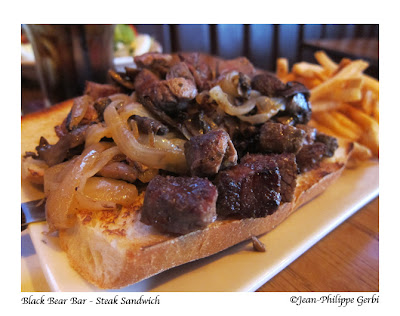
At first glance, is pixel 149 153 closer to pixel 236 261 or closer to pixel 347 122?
pixel 236 261

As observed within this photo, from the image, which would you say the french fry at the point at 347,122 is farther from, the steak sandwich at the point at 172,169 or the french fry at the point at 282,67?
the french fry at the point at 282,67

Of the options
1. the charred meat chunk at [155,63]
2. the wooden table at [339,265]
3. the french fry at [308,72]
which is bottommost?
the wooden table at [339,265]

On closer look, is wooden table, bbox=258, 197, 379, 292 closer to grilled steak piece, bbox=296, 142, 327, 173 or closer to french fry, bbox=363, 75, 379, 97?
grilled steak piece, bbox=296, 142, 327, 173

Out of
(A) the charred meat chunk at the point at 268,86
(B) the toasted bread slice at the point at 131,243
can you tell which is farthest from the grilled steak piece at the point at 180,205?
(A) the charred meat chunk at the point at 268,86

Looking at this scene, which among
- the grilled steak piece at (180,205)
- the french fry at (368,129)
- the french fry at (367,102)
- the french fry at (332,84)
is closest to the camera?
the grilled steak piece at (180,205)

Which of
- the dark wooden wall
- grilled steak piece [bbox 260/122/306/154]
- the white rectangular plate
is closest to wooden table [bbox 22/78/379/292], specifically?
the white rectangular plate

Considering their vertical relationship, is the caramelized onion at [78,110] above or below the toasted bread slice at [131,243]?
above
